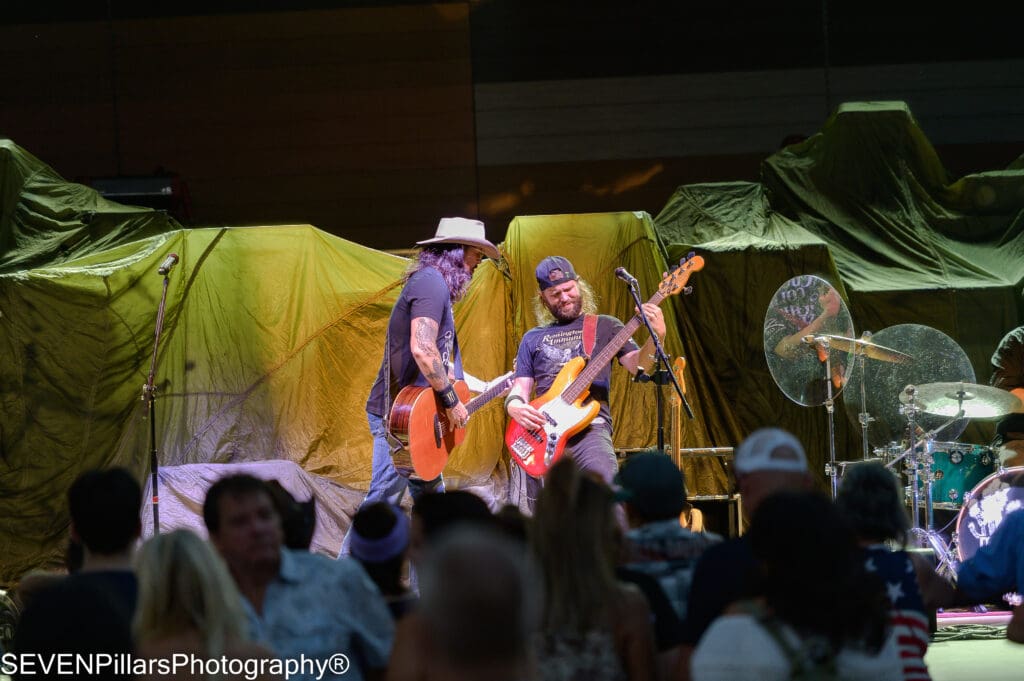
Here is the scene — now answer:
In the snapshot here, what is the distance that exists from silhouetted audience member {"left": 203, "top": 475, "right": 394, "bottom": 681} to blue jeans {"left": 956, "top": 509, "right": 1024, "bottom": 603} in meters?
2.00

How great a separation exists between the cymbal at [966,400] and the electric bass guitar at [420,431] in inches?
133

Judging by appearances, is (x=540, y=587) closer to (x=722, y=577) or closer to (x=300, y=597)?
(x=722, y=577)

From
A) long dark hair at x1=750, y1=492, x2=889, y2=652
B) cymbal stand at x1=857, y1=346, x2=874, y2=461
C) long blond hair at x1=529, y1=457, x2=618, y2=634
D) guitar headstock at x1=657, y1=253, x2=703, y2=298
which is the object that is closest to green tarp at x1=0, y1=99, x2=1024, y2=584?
cymbal stand at x1=857, y1=346, x2=874, y2=461

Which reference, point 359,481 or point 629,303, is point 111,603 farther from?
point 629,303

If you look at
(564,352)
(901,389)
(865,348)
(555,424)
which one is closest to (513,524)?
(555,424)

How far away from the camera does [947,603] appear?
4094 mm

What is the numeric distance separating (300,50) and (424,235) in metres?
2.65

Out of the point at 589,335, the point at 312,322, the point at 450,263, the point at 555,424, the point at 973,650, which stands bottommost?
the point at 973,650

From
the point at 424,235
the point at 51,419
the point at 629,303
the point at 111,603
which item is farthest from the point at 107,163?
the point at 111,603

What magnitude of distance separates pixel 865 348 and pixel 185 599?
683 centimetres

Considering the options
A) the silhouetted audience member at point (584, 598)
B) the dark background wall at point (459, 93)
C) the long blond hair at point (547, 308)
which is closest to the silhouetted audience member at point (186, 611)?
the silhouetted audience member at point (584, 598)

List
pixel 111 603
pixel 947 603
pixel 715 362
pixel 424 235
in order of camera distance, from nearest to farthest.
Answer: pixel 111 603, pixel 947 603, pixel 715 362, pixel 424 235

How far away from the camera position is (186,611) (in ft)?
10.1

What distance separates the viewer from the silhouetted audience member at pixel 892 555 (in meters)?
3.67
